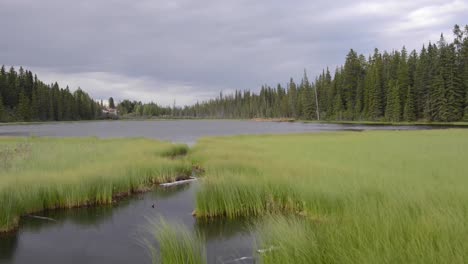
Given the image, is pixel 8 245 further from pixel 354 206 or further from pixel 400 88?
pixel 400 88

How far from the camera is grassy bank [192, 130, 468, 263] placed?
5484 mm

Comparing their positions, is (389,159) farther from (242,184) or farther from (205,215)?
(205,215)

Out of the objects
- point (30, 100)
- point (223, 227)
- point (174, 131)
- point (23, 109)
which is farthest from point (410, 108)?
point (30, 100)

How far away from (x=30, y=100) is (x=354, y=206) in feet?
544

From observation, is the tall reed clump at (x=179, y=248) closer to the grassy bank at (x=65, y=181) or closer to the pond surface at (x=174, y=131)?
the grassy bank at (x=65, y=181)

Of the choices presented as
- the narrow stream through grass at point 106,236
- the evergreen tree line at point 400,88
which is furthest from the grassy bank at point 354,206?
the evergreen tree line at point 400,88

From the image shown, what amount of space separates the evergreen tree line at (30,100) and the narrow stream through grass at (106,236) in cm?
13792

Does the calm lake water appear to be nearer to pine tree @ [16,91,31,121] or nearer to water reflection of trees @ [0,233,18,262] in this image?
water reflection of trees @ [0,233,18,262]

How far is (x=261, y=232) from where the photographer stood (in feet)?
24.1

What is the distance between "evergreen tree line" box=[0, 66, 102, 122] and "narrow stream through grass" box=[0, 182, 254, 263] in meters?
138

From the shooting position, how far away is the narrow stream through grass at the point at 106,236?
902 centimetres

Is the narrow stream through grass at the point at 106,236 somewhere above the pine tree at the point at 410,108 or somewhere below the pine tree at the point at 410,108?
below

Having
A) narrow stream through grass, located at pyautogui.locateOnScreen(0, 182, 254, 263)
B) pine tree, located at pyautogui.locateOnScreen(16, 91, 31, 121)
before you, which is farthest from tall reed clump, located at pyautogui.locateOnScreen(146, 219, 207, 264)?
pine tree, located at pyautogui.locateOnScreen(16, 91, 31, 121)

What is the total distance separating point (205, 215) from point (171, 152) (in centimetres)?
1535
